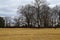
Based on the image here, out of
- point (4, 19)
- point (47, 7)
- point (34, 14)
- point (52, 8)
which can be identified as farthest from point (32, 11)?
point (4, 19)

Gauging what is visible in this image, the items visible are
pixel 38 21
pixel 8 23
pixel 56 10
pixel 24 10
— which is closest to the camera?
pixel 8 23

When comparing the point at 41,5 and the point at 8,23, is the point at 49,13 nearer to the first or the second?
the point at 41,5

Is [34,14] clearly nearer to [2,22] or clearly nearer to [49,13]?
[49,13]

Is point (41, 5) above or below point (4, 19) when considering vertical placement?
above

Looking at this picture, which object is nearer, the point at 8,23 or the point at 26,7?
the point at 8,23

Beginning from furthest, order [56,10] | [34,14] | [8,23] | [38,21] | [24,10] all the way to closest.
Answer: [56,10] < [24,10] < [34,14] < [38,21] < [8,23]

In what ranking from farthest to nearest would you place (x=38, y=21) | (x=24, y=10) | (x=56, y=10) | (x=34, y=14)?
(x=56, y=10) → (x=24, y=10) → (x=34, y=14) → (x=38, y=21)

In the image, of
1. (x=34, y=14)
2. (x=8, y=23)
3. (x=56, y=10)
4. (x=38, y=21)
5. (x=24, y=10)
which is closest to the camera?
(x=8, y=23)

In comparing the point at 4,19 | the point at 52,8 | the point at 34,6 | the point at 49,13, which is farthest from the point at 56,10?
the point at 4,19

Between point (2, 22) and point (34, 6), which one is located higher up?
point (34, 6)

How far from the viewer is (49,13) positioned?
43469 millimetres

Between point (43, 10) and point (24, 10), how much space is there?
594 cm

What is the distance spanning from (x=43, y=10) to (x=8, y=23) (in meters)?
12.7

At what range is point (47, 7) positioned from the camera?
42562 mm
